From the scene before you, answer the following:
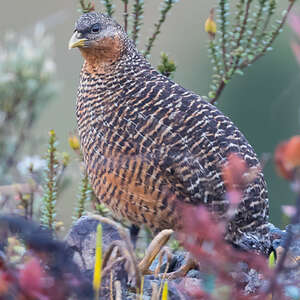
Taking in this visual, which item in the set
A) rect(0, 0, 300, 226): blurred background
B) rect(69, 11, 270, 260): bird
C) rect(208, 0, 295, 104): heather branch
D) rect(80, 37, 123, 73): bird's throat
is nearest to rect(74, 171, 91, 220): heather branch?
rect(69, 11, 270, 260): bird

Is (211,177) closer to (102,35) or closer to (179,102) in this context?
(179,102)

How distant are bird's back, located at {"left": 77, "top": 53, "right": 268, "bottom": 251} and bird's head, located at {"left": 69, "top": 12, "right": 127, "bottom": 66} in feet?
1.01

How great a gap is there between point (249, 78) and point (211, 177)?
785cm

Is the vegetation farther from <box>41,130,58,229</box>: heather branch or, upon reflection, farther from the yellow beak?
the yellow beak

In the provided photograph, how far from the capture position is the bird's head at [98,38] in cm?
364

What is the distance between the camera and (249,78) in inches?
418

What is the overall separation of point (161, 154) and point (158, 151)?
22mm

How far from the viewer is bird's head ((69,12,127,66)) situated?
12.0 ft

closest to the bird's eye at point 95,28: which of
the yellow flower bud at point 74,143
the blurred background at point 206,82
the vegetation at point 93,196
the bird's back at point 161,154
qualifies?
the vegetation at point 93,196

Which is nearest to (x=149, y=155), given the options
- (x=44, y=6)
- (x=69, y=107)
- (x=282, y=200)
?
(x=282, y=200)

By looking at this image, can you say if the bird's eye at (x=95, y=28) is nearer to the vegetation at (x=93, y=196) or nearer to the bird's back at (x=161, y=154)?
the vegetation at (x=93, y=196)

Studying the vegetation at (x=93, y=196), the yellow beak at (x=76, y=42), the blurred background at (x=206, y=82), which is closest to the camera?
the vegetation at (x=93, y=196)

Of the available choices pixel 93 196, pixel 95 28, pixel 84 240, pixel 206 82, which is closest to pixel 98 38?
pixel 95 28

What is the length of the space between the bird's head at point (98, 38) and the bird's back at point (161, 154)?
309mm
